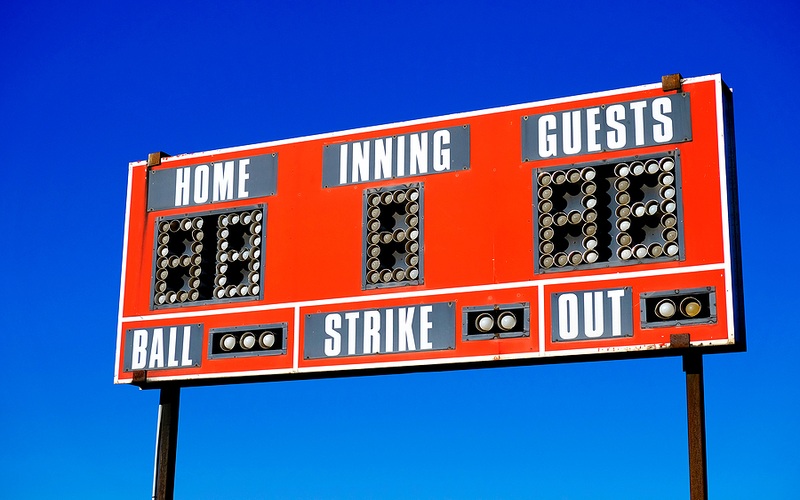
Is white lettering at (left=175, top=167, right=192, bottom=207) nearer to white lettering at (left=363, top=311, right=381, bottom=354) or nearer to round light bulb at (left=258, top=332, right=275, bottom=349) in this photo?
round light bulb at (left=258, top=332, right=275, bottom=349)

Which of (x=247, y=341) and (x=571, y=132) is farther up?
(x=571, y=132)

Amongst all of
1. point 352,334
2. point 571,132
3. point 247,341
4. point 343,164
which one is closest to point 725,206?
point 571,132

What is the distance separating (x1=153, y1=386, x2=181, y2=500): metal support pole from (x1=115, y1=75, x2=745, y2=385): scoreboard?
1.67 ft

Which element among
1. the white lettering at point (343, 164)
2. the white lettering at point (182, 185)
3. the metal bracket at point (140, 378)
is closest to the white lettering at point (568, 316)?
the white lettering at point (343, 164)

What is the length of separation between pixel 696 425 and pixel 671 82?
4.39 m

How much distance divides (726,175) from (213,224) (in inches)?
293


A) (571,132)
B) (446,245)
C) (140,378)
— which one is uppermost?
(571,132)

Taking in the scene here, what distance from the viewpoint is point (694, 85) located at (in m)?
17.5

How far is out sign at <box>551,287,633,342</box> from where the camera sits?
1698 centimetres

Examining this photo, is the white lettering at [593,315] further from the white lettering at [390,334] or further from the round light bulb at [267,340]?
the round light bulb at [267,340]

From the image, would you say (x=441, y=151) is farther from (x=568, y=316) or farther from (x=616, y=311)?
(x=616, y=311)

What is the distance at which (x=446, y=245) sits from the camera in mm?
18266

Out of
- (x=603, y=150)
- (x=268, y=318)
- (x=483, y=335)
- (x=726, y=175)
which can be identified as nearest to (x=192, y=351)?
(x=268, y=318)

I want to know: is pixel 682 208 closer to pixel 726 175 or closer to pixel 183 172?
pixel 726 175
